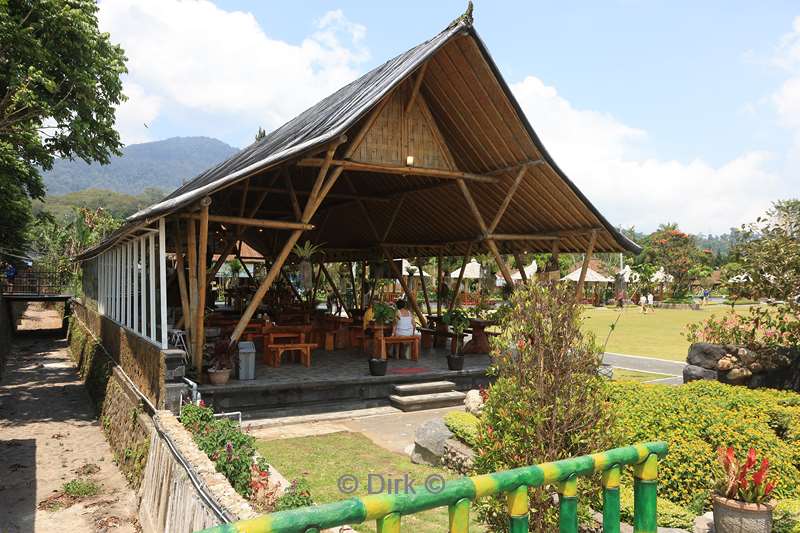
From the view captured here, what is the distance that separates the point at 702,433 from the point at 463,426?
2.65 metres

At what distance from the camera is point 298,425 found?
29.2ft

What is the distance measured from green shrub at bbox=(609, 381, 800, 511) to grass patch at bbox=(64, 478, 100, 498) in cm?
757

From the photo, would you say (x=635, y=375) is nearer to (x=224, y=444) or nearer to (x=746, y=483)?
(x=746, y=483)

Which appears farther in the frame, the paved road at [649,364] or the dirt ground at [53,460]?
A: the paved road at [649,364]

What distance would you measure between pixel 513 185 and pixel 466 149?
1436mm

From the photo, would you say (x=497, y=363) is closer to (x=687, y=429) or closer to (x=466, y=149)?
(x=687, y=429)

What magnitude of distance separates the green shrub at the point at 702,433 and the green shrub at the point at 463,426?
5.79 ft

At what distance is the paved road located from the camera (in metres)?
13.7

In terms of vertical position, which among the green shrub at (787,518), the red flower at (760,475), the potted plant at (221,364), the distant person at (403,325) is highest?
the distant person at (403,325)

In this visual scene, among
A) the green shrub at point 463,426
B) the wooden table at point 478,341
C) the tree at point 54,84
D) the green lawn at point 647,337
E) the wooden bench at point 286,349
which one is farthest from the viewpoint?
the green lawn at point 647,337

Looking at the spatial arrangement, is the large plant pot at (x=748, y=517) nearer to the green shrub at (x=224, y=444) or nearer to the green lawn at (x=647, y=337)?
the green shrub at (x=224, y=444)

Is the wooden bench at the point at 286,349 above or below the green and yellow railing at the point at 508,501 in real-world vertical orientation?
below

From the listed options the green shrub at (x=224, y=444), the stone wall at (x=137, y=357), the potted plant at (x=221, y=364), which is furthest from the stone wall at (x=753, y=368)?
the stone wall at (x=137, y=357)

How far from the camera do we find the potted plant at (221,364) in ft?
30.0
